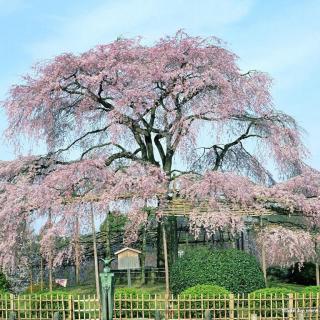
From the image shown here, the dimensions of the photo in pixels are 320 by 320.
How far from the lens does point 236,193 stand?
30219 mm

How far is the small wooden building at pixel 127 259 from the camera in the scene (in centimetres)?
2841

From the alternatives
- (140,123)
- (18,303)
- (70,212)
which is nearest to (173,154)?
(140,123)

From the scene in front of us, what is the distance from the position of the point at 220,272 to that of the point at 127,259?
397cm

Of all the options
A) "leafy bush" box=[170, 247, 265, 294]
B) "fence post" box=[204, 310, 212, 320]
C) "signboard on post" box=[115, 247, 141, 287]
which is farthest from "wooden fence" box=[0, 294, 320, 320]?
"signboard on post" box=[115, 247, 141, 287]

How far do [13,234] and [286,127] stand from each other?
529 inches

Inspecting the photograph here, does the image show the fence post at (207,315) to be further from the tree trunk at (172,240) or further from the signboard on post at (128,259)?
the tree trunk at (172,240)

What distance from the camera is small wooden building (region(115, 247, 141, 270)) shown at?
28406mm

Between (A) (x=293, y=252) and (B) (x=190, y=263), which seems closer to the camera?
(B) (x=190, y=263)

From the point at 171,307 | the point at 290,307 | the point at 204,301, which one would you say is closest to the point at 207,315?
the point at 204,301

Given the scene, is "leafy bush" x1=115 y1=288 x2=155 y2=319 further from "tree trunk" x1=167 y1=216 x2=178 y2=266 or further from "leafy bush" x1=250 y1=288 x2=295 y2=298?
"tree trunk" x1=167 y1=216 x2=178 y2=266

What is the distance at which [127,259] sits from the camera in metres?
28.5

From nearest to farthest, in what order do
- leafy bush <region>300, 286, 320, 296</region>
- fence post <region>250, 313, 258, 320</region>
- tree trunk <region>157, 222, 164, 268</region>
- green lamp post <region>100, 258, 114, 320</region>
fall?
green lamp post <region>100, 258, 114, 320</region>
fence post <region>250, 313, 258, 320</region>
leafy bush <region>300, 286, 320, 296</region>
tree trunk <region>157, 222, 164, 268</region>

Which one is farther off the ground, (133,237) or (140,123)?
(140,123)

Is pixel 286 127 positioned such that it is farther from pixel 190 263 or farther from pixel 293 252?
pixel 190 263
